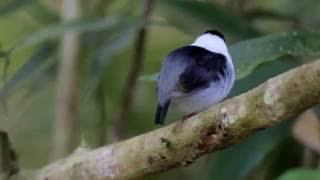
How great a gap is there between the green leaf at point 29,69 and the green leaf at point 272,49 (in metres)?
0.46

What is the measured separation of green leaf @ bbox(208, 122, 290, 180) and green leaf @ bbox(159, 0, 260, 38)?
0.77 ft

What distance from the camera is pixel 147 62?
1968 millimetres

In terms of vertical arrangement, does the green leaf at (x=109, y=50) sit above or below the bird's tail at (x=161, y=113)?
below

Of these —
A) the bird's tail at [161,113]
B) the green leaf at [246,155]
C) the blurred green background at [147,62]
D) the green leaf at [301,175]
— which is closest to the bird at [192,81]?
the bird's tail at [161,113]

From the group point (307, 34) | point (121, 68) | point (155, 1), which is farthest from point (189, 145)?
point (121, 68)

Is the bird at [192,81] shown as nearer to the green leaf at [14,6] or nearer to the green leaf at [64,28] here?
the green leaf at [64,28]

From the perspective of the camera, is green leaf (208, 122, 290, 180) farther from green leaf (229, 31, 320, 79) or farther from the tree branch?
the tree branch

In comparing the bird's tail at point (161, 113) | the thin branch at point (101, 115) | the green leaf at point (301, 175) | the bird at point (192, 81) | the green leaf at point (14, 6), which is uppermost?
the bird at point (192, 81)

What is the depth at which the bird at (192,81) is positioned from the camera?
1.01 metres

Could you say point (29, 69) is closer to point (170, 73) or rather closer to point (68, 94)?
point (68, 94)

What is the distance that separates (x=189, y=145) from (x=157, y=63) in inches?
38.1

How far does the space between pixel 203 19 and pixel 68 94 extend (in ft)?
1.09

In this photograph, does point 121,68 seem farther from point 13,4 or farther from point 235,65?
point 235,65

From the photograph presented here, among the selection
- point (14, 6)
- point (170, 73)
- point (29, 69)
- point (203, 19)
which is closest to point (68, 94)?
point (29, 69)
